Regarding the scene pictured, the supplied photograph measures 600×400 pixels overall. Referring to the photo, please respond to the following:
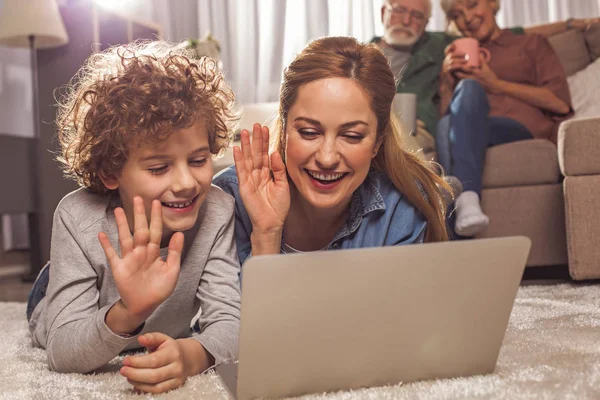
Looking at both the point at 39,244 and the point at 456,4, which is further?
the point at 39,244

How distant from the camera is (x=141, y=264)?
88 cm

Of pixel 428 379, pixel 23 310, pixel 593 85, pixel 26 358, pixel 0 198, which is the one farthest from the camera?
pixel 0 198

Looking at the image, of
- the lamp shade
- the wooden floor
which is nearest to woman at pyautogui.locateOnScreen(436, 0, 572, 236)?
the wooden floor

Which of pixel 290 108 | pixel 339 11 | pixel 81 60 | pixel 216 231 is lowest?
pixel 216 231

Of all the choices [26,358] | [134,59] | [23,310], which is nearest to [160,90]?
[134,59]

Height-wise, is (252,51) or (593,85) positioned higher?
(252,51)

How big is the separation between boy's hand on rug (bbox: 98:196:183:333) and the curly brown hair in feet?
0.67

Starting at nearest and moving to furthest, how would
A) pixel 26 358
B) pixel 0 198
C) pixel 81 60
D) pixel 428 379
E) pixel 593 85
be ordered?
pixel 428 379 → pixel 26 358 → pixel 593 85 → pixel 0 198 → pixel 81 60

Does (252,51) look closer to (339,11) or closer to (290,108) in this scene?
(339,11)

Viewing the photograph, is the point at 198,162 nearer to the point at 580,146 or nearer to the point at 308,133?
the point at 308,133

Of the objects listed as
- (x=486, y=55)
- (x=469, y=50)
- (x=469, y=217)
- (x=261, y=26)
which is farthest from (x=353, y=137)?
(x=261, y=26)

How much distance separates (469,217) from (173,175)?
3.73ft

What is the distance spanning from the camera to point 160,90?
42.8 inches

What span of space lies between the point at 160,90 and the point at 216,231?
0.26 meters
